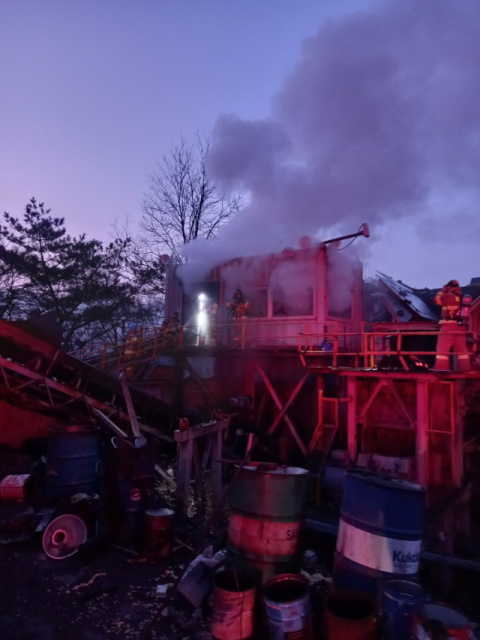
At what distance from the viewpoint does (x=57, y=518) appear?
5.91 metres

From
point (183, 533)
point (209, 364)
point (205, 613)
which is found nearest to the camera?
point (205, 613)

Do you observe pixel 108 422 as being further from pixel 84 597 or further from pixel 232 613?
pixel 232 613

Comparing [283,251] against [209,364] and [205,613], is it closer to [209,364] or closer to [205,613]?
[209,364]

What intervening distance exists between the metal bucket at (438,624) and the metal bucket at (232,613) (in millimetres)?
1557

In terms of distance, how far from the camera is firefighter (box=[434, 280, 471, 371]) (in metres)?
8.98

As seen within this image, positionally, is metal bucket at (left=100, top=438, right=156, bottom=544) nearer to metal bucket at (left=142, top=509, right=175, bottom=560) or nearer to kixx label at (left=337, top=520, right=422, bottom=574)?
metal bucket at (left=142, top=509, right=175, bottom=560)

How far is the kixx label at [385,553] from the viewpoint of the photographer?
458 centimetres

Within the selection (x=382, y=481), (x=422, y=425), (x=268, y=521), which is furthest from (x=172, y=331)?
(x=382, y=481)

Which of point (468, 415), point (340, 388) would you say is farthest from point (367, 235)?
point (468, 415)

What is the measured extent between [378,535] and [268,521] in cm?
122

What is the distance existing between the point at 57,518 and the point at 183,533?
186cm

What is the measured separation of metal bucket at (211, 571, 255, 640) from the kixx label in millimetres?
1302

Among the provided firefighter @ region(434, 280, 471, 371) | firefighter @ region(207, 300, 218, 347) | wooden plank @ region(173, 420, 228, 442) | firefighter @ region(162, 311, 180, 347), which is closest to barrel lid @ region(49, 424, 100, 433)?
wooden plank @ region(173, 420, 228, 442)

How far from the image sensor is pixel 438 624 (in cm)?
341
